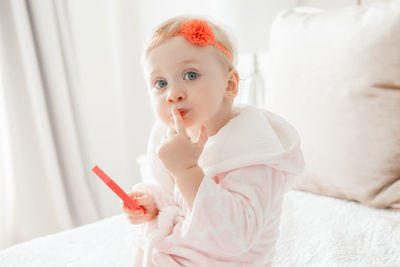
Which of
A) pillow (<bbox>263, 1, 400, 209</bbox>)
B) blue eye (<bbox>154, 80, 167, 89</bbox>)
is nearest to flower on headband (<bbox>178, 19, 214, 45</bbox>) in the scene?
blue eye (<bbox>154, 80, 167, 89</bbox>)

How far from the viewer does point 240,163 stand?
711mm

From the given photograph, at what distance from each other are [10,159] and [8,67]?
413 millimetres

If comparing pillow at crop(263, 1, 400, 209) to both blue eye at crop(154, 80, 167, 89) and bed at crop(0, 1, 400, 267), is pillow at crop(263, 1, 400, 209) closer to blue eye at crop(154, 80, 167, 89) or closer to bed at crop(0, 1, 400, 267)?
bed at crop(0, 1, 400, 267)

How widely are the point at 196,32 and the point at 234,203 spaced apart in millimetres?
334

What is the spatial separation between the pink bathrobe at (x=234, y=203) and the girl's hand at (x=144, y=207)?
2 cm

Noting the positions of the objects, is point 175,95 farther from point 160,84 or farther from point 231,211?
point 231,211

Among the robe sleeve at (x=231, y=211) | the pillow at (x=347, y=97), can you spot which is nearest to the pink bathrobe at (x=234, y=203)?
the robe sleeve at (x=231, y=211)

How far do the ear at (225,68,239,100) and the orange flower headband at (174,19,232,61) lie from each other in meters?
0.08

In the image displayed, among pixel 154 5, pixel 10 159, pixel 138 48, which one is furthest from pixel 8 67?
pixel 154 5

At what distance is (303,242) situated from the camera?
1.05 meters

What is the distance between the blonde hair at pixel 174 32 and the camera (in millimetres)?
747

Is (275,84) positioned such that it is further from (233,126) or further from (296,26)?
(233,126)

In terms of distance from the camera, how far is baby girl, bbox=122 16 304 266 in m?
0.68

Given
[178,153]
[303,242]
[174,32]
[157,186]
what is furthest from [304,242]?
[174,32]
